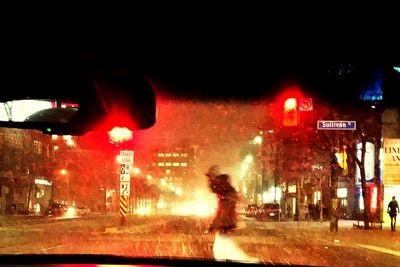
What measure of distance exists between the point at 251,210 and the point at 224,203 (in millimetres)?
37729

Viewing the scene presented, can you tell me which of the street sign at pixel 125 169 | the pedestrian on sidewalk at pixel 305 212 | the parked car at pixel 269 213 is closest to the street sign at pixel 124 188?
the street sign at pixel 125 169

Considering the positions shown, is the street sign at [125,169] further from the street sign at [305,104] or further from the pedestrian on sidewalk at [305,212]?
the pedestrian on sidewalk at [305,212]

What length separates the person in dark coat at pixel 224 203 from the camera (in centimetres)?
1238

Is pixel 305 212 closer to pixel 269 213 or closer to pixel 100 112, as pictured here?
pixel 269 213

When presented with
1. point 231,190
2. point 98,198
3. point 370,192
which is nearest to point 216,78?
point 231,190

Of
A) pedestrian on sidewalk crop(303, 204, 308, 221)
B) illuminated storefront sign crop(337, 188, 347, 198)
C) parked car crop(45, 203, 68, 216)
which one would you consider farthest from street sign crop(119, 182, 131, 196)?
parked car crop(45, 203, 68, 216)

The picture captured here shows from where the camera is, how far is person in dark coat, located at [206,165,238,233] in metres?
12.4

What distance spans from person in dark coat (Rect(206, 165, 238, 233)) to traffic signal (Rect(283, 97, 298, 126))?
347 cm

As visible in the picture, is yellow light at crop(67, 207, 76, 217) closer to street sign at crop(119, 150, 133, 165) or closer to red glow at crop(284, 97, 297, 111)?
→ street sign at crop(119, 150, 133, 165)

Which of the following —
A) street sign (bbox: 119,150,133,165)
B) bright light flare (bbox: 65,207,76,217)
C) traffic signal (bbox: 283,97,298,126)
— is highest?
traffic signal (bbox: 283,97,298,126)

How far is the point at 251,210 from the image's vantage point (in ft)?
164

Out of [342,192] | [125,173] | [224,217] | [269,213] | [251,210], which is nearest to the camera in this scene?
[224,217]

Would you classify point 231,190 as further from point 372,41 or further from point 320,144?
point 320,144

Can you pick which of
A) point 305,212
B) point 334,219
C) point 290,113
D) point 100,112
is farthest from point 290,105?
point 305,212
